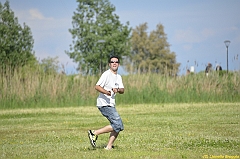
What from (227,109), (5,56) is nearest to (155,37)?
(5,56)

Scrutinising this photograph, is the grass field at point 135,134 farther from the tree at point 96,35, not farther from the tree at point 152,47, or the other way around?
the tree at point 152,47

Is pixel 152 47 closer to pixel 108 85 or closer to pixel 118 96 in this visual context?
pixel 118 96

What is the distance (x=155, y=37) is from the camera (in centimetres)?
8200

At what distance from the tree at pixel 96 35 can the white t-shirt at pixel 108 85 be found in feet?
160

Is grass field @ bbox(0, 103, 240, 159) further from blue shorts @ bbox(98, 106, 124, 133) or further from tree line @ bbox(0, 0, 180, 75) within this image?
tree line @ bbox(0, 0, 180, 75)

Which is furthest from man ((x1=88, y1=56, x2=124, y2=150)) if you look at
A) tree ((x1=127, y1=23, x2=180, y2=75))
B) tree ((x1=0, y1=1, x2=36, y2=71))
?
tree ((x1=127, y1=23, x2=180, y2=75))

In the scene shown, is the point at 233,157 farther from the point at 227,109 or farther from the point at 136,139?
the point at 227,109

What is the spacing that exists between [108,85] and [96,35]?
50.2 metres

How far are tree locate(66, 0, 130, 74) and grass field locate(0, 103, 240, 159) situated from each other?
38162 mm

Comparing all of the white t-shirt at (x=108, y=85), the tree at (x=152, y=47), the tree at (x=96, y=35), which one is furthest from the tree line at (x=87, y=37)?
the white t-shirt at (x=108, y=85)

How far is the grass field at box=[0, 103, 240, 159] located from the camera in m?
9.13

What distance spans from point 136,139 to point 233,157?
11.0ft

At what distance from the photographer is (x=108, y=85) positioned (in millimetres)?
9438

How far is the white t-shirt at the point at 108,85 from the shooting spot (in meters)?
9.34
